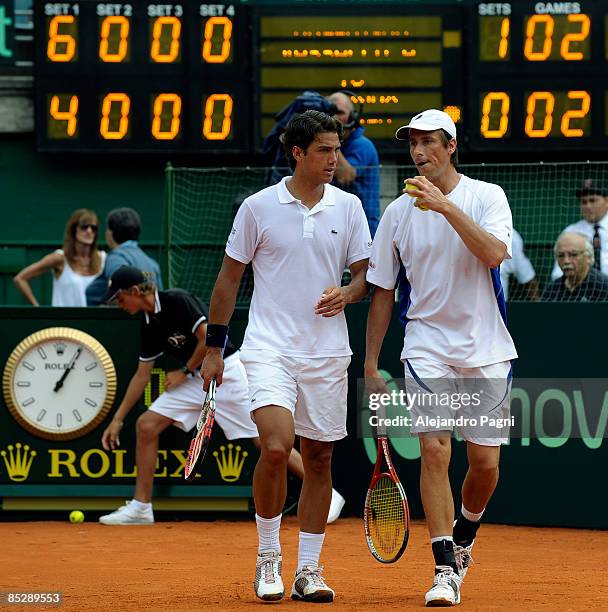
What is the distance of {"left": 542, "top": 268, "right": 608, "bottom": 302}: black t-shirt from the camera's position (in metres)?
9.73

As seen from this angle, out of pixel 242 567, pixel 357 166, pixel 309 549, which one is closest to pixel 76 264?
pixel 357 166

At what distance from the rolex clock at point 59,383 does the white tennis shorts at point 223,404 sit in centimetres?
55

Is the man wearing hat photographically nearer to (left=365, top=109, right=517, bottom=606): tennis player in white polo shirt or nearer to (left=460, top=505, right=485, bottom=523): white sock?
(left=460, top=505, right=485, bottom=523): white sock

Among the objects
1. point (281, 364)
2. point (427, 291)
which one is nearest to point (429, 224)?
point (427, 291)

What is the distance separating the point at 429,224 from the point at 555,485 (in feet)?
11.9

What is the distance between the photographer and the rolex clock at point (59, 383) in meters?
9.97

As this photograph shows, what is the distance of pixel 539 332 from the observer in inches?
377

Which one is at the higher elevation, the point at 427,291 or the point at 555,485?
the point at 427,291

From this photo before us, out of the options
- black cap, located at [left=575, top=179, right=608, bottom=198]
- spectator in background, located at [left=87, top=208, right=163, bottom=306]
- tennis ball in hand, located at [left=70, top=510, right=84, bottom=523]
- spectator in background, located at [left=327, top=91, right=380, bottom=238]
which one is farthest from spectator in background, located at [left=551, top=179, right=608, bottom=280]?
tennis ball in hand, located at [left=70, top=510, right=84, bottom=523]

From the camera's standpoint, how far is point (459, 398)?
6363 millimetres

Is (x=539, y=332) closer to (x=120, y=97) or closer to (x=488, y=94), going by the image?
(x=488, y=94)

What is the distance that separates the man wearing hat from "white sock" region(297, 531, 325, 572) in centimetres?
287

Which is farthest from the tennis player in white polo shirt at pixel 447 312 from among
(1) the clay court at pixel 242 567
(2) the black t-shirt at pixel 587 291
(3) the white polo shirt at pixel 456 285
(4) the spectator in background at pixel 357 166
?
(4) the spectator in background at pixel 357 166

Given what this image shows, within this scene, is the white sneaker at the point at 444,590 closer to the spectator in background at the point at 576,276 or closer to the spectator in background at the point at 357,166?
the spectator in background at the point at 576,276
